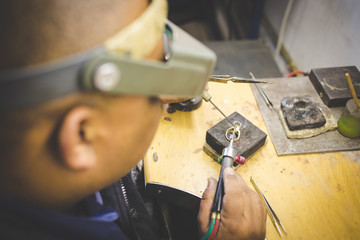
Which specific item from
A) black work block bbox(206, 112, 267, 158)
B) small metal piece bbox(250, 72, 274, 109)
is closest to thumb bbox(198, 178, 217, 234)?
black work block bbox(206, 112, 267, 158)

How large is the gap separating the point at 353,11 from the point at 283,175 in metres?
1.11

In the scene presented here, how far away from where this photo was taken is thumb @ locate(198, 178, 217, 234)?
85 centimetres

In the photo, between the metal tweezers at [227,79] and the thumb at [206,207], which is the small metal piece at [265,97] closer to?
the metal tweezers at [227,79]

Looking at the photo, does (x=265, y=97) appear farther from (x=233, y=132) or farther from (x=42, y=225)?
(x=42, y=225)

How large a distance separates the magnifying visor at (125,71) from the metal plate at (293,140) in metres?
0.68

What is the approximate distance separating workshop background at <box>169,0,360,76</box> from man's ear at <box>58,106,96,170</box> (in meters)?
1.52

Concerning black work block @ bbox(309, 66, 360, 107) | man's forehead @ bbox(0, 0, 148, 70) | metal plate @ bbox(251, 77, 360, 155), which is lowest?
metal plate @ bbox(251, 77, 360, 155)

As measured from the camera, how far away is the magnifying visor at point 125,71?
0.40m

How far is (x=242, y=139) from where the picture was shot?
3.48 feet

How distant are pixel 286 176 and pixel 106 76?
0.86 meters

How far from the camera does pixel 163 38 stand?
61 cm

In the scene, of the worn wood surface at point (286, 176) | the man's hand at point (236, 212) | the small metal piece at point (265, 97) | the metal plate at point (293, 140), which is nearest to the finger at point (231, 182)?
the man's hand at point (236, 212)

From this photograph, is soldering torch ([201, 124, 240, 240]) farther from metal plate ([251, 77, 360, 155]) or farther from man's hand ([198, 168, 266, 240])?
metal plate ([251, 77, 360, 155])

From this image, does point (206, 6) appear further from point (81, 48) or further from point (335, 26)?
point (81, 48)
